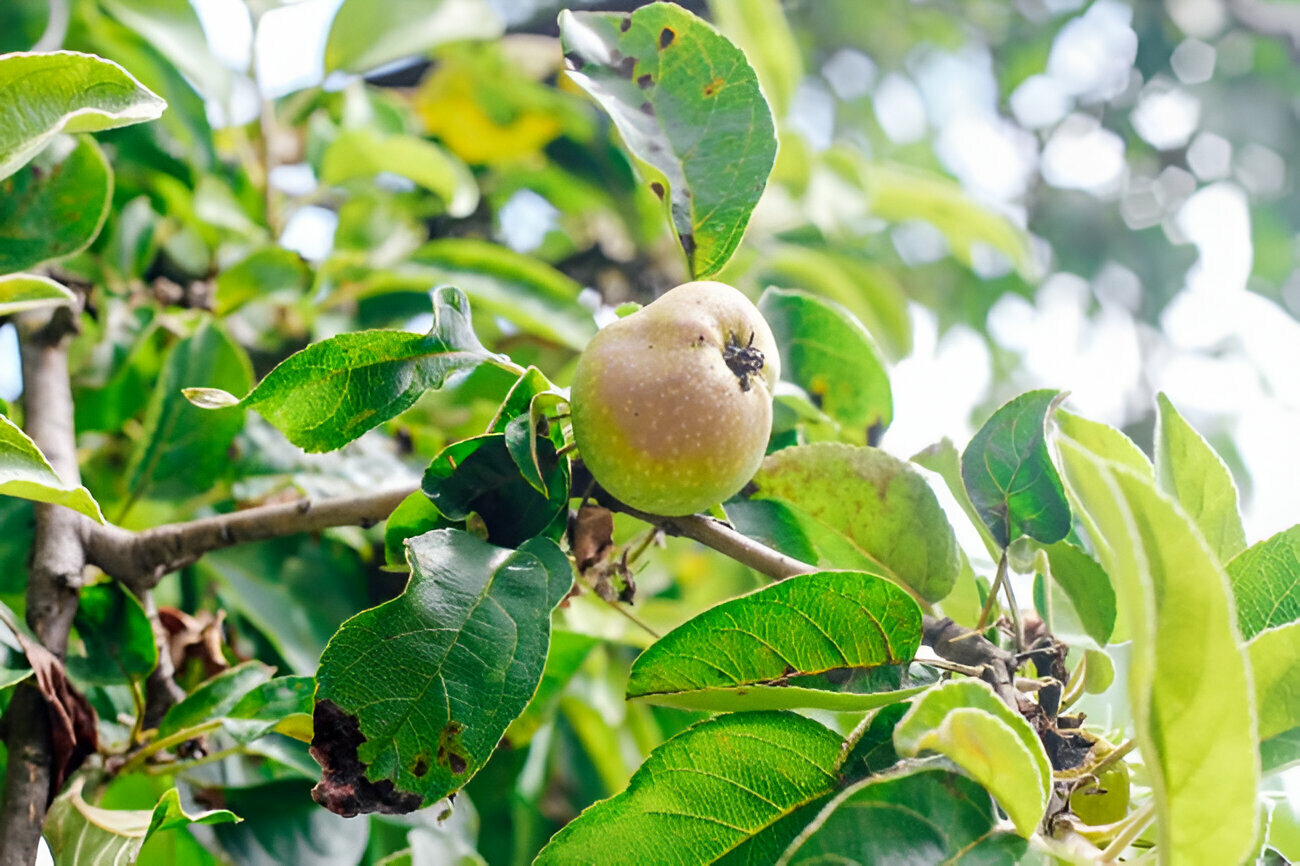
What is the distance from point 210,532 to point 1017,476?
51 centimetres

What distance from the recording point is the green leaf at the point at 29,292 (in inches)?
22.8

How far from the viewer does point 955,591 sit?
0.68m

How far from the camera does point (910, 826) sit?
17.2 inches

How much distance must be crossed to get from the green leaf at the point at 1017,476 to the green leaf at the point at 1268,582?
94mm

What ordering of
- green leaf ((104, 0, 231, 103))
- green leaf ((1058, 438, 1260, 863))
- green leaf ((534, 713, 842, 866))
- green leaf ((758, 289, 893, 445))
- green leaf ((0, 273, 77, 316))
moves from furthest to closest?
green leaf ((104, 0, 231, 103)) → green leaf ((758, 289, 893, 445)) → green leaf ((0, 273, 77, 316)) → green leaf ((534, 713, 842, 866)) → green leaf ((1058, 438, 1260, 863))

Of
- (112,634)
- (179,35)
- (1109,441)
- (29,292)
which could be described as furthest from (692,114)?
(179,35)

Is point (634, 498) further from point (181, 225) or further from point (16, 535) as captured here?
point (181, 225)

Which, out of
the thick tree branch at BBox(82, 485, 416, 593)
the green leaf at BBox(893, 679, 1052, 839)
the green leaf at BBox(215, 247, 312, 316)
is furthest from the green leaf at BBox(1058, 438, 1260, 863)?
the green leaf at BBox(215, 247, 312, 316)

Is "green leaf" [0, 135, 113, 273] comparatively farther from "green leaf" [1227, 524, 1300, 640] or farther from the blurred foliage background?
"green leaf" [1227, 524, 1300, 640]

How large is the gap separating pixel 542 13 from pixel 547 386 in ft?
4.27

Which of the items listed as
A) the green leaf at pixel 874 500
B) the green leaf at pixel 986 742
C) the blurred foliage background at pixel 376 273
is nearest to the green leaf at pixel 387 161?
the blurred foliage background at pixel 376 273

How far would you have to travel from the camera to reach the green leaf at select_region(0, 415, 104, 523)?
47cm

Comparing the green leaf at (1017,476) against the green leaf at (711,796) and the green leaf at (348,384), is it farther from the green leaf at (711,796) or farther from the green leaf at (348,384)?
the green leaf at (348,384)

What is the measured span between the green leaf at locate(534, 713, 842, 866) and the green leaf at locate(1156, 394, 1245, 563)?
28 centimetres
